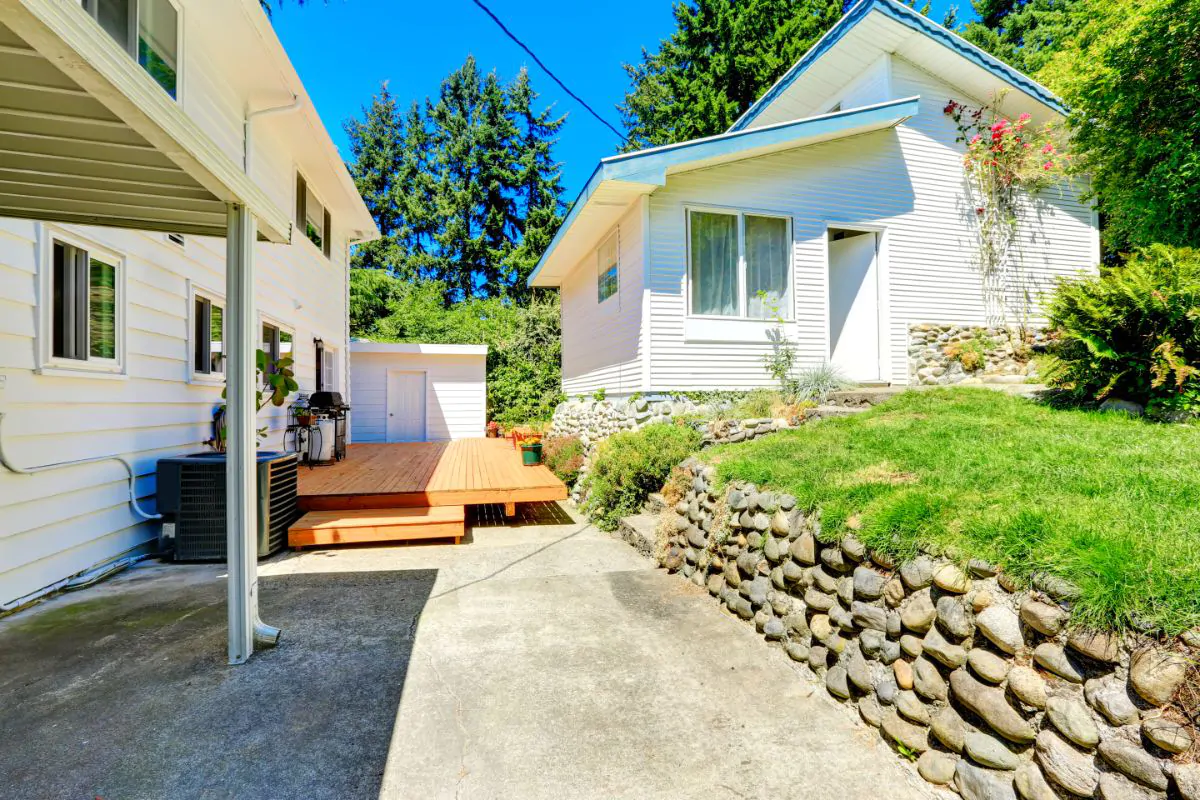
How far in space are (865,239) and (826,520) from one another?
23.2 feet

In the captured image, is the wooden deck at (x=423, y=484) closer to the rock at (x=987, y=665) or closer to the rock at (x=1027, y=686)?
the rock at (x=987, y=665)

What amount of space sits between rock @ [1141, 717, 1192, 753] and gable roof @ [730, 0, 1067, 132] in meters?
9.24

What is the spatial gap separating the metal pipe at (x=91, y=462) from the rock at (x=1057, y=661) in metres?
5.53

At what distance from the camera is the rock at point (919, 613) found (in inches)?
94.8

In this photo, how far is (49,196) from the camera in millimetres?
2945

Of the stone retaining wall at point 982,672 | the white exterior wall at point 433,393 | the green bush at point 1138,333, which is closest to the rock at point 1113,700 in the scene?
the stone retaining wall at point 982,672

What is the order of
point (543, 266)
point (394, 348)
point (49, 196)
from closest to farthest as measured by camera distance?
point (49, 196) → point (543, 266) → point (394, 348)

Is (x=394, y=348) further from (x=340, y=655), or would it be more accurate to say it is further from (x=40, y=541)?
(x=340, y=655)

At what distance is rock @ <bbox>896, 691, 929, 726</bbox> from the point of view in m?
2.31

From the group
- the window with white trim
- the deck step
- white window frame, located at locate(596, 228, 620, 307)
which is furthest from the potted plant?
the window with white trim

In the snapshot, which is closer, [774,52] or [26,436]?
[26,436]

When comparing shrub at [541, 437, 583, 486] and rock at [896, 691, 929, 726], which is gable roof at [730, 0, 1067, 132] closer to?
Result: shrub at [541, 437, 583, 486]

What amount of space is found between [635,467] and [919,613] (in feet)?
12.5

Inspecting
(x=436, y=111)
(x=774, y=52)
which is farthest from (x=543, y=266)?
(x=436, y=111)
